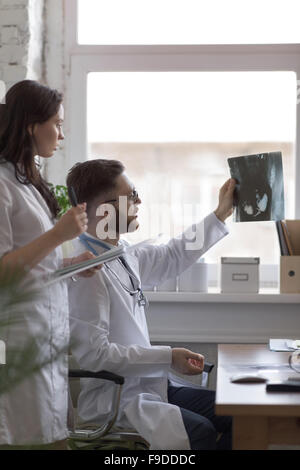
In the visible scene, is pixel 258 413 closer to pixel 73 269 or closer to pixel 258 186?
pixel 73 269

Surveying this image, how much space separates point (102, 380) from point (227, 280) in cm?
100

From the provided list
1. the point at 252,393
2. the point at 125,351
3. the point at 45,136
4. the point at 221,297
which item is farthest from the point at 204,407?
the point at 45,136

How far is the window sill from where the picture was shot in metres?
2.73

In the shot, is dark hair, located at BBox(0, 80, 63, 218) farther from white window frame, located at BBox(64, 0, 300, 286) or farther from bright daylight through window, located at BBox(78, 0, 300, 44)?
bright daylight through window, located at BBox(78, 0, 300, 44)

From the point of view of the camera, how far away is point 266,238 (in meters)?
3.05

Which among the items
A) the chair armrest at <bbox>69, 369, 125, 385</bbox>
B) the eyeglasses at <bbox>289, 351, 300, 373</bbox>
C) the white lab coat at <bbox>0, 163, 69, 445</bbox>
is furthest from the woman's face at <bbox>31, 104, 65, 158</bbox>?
the eyeglasses at <bbox>289, 351, 300, 373</bbox>

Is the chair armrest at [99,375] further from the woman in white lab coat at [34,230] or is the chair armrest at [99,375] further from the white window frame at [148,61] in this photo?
the white window frame at [148,61]

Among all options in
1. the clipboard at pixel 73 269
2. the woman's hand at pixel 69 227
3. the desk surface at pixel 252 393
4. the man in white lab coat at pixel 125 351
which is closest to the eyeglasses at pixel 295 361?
the desk surface at pixel 252 393

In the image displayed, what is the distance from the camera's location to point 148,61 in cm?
303

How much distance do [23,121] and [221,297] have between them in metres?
1.35

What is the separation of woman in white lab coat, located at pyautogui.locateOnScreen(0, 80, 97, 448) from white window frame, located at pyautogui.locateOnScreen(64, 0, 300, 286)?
126 centimetres

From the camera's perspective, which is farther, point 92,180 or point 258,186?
point 258,186

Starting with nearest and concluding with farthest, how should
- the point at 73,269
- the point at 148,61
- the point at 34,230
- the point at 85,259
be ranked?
the point at 73,269 < the point at 34,230 < the point at 85,259 < the point at 148,61

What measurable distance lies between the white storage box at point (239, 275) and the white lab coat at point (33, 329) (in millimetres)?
1187
